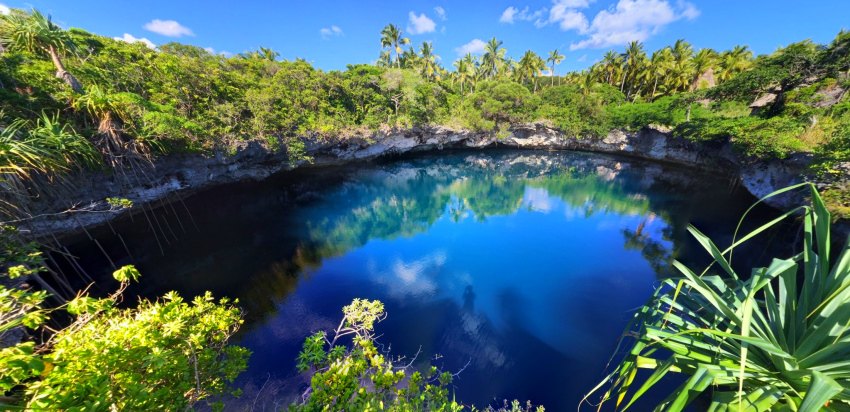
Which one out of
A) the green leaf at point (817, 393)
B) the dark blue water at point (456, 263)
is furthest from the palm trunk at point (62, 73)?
the green leaf at point (817, 393)

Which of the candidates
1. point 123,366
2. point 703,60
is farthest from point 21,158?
point 703,60

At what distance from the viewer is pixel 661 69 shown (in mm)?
33188

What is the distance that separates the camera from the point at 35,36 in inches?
366

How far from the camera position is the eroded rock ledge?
13.2 m

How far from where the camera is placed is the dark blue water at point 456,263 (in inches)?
324

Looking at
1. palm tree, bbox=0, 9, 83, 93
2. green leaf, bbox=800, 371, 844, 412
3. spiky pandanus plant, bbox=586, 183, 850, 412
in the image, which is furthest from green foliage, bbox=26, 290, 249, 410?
palm tree, bbox=0, 9, 83, 93

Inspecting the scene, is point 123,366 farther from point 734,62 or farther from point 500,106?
point 734,62

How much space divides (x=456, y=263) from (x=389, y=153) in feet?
85.9

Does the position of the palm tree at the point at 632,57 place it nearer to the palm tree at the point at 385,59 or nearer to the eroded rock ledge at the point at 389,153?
the eroded rock ledge at the point at 389,153

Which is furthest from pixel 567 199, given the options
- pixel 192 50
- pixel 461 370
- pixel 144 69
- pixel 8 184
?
pixel 192 50

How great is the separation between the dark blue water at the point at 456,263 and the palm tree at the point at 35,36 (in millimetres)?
8895

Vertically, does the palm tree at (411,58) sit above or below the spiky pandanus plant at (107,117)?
above

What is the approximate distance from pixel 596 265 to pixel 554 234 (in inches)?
133

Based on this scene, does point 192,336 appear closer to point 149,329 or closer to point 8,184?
point 149,329
